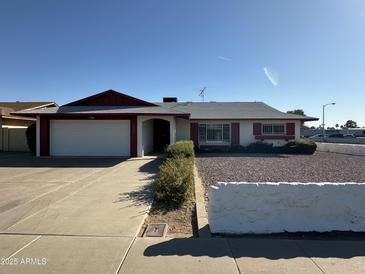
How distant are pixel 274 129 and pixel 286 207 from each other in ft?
59.7

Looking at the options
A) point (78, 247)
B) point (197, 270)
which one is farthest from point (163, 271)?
point (78, 247)

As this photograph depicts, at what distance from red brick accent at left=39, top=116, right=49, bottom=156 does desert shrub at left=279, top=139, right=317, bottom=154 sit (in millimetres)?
15733

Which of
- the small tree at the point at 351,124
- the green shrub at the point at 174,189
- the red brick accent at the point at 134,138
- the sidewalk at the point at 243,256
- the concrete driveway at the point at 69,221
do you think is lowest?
the sidewalk at the point at 243,256

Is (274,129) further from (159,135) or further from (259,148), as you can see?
(159,135)

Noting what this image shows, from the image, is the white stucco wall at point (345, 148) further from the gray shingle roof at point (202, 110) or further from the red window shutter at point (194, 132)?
the red window shutter at point (194, 132)

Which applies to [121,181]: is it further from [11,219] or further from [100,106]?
[100,106]

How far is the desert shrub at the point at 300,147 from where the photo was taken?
21.0 m

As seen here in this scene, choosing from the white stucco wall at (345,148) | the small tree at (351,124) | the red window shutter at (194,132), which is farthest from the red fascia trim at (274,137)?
the small tree at (351,124)

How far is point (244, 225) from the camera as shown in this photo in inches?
213

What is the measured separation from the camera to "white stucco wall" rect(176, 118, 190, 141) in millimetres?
22938

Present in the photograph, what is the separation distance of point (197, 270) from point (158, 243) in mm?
1053

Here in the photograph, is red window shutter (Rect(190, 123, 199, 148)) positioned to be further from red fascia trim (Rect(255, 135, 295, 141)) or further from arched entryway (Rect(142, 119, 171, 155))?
red fascia trim (Rect(255, 135, 295, 141))

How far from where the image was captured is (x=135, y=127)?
1803 cm

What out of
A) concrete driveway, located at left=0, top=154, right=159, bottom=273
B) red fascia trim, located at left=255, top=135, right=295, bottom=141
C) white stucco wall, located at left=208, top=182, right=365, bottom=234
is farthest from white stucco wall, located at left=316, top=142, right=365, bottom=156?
white stucco wall, located at left=208, top=182, right=365, bottom=234
